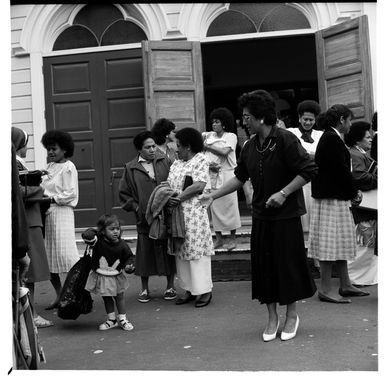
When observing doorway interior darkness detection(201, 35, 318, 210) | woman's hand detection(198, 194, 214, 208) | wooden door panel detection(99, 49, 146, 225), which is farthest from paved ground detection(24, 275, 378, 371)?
doorway interior darkness detection(201, 35, 318, 210)

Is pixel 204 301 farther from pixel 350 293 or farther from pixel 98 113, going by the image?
pixel 98 113

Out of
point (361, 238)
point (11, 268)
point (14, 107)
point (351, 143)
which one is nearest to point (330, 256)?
point (361, 238)

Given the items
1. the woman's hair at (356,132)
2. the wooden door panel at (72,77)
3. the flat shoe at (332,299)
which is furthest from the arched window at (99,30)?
the flat shoe at (332,299)

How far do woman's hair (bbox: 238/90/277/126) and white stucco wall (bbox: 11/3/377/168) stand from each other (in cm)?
492

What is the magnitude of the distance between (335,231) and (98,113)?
4933 mm

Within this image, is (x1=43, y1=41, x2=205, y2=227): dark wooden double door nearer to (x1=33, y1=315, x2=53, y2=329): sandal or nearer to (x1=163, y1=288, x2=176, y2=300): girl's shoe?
(x1=163, y1=288, x2=176, y2=300): girl's shoe

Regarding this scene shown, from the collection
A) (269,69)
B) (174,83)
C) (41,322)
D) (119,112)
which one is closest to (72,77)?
(119,112)

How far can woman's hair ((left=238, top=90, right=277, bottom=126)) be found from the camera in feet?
18.5

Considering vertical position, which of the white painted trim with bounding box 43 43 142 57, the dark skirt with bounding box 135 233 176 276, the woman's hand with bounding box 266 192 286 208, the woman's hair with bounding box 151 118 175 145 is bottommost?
the dark skirt with bounding box 135 233 176 276

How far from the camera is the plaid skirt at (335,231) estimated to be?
6828 mm

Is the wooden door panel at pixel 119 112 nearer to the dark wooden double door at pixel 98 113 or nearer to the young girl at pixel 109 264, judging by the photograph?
the dark wooden double door at pixel 98 113

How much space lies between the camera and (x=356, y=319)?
6164mm

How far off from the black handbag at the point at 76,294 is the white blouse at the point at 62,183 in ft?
2.95

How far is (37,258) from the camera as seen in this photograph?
20.8 feet
